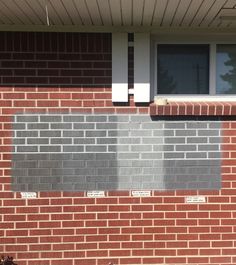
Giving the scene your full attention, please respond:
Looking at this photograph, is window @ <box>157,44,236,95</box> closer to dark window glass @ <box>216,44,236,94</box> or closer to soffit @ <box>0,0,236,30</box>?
dark window glass @ <box>216,44,236,94</box>

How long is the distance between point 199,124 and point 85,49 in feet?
5.03

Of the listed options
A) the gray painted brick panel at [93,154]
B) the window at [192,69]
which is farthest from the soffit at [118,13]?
the gray painted brick panel at [93,154]

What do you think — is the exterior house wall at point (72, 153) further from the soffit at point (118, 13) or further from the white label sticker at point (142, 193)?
the soffit at point (118, 13)

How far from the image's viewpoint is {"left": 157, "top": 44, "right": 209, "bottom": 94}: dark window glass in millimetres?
5809

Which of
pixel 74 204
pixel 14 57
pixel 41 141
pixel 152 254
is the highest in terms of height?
pixel 14 57

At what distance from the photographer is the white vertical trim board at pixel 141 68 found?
5.55m

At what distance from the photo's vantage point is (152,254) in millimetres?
5590

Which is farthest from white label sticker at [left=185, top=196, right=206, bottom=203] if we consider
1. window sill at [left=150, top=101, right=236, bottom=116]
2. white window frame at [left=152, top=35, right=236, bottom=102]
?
white window frame at [left=152, top=35, right=236, bottom=102]

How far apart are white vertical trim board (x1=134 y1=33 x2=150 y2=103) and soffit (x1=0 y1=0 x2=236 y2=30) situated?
0.58 feet

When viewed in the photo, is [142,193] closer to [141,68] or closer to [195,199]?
[195,199]

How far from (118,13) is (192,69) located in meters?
1.24

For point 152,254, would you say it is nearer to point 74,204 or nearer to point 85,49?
point 74,204

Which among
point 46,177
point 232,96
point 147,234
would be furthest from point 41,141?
point 232,96

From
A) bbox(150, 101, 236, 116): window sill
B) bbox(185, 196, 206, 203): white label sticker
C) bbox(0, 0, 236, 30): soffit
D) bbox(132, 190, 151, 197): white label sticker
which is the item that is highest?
bbox(0, 0, 236, 30): soffit
